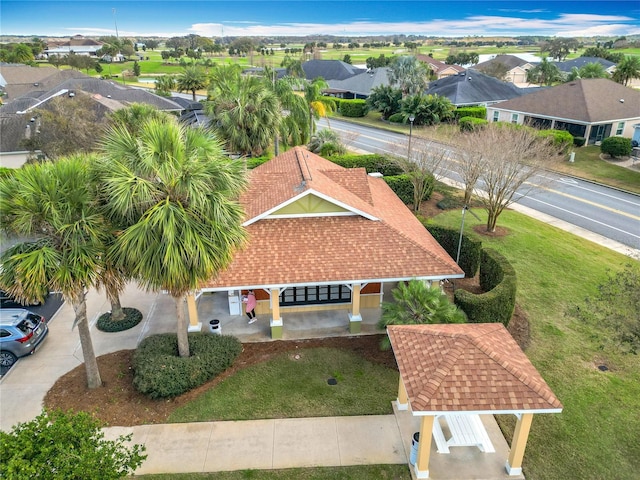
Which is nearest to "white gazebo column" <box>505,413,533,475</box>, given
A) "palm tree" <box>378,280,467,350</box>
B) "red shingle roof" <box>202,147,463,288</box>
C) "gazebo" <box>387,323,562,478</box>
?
"gazebo" <box>387,323,562,478</box>

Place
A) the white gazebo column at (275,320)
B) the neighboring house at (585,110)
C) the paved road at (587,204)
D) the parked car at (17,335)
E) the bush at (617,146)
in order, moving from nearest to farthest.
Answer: the parked car at (17,335) → the white gazebo column at (275,320) → the paved road at (587,204) → the bush at (617,146) → the neighboring house at (585,110)

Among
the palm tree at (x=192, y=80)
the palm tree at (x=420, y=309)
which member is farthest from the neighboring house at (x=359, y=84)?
the palm tree at (x=420, y=309)

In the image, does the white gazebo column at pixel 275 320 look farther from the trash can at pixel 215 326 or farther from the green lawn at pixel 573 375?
the green lawn at pixel 573 375

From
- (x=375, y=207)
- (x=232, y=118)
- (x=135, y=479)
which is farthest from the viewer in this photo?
(x=232, y=118)

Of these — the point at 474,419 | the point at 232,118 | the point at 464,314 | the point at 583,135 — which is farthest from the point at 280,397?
the point at 583,135

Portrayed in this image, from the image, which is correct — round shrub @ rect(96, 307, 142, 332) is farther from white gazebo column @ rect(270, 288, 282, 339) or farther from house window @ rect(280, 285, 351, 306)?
house window @ rect(280, 285, 351, 306)

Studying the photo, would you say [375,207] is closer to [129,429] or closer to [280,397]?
[280,397]
